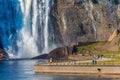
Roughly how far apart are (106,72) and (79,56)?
2493 inches

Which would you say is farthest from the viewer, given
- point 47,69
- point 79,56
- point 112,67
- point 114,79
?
point 79,56

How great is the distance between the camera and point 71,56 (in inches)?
7451

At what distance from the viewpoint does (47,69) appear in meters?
126

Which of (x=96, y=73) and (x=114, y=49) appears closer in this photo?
(x=96, y=73)

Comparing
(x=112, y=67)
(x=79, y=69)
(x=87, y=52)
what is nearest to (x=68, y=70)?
(x=79, y=69)

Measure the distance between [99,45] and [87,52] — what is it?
285 inches

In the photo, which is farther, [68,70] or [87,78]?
[68,70]

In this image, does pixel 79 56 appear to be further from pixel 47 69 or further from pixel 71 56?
pixel 47 69

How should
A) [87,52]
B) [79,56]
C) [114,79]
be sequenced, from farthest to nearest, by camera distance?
[87,52], [79,56], [114,79]

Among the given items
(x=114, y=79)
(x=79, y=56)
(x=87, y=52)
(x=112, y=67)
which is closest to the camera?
(x=114, y=79)

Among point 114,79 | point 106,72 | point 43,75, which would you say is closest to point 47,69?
point 43,75

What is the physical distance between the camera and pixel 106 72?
386ft

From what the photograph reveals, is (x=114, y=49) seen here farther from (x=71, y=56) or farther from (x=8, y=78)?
(x=8, y=78)

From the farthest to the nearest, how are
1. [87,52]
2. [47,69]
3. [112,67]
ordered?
[87,52] → [47,69] → [112,67]
